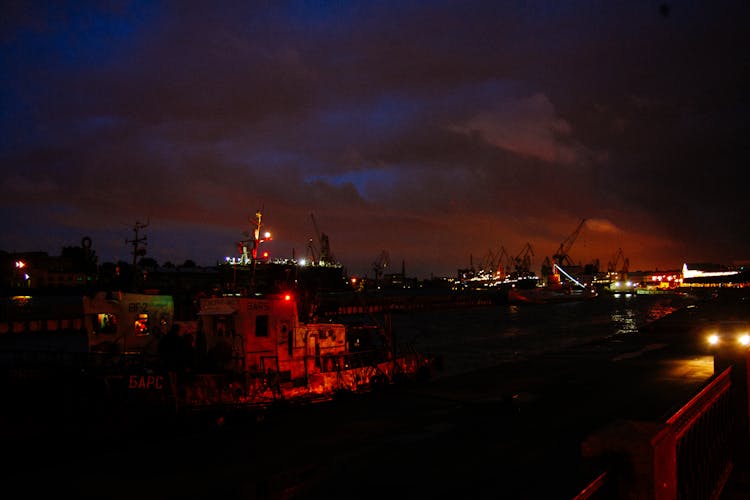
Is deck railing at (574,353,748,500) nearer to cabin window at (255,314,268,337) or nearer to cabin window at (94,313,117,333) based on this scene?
cabin window at (255,314,268,337)

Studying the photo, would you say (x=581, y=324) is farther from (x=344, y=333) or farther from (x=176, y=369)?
A: (x=176, y=369)

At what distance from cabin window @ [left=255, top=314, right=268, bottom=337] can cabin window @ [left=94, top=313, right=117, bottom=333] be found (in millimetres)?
5986

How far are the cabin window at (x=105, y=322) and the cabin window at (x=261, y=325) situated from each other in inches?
236

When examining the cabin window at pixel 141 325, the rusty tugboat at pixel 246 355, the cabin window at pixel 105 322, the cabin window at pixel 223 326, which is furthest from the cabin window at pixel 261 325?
the cabin window at pixel 105 322

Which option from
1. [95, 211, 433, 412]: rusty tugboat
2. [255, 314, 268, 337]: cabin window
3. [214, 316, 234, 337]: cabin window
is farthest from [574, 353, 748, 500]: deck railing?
[214, 316, 234, 337]: cabin window

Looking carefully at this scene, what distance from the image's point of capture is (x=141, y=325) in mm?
25453

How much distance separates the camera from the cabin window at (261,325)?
23.7 metres

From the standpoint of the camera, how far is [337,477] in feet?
50.4

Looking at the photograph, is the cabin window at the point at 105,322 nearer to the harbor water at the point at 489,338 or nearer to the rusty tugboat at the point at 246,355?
the rusty tugboat at the point at 246,355

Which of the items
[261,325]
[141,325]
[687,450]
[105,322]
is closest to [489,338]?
[261,325]

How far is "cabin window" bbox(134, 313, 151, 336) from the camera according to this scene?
83.1ft

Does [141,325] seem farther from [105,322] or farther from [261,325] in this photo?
[261,325]

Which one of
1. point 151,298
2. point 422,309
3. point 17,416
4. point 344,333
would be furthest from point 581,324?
point 17,416

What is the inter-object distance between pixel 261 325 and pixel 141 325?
18.0 ft
